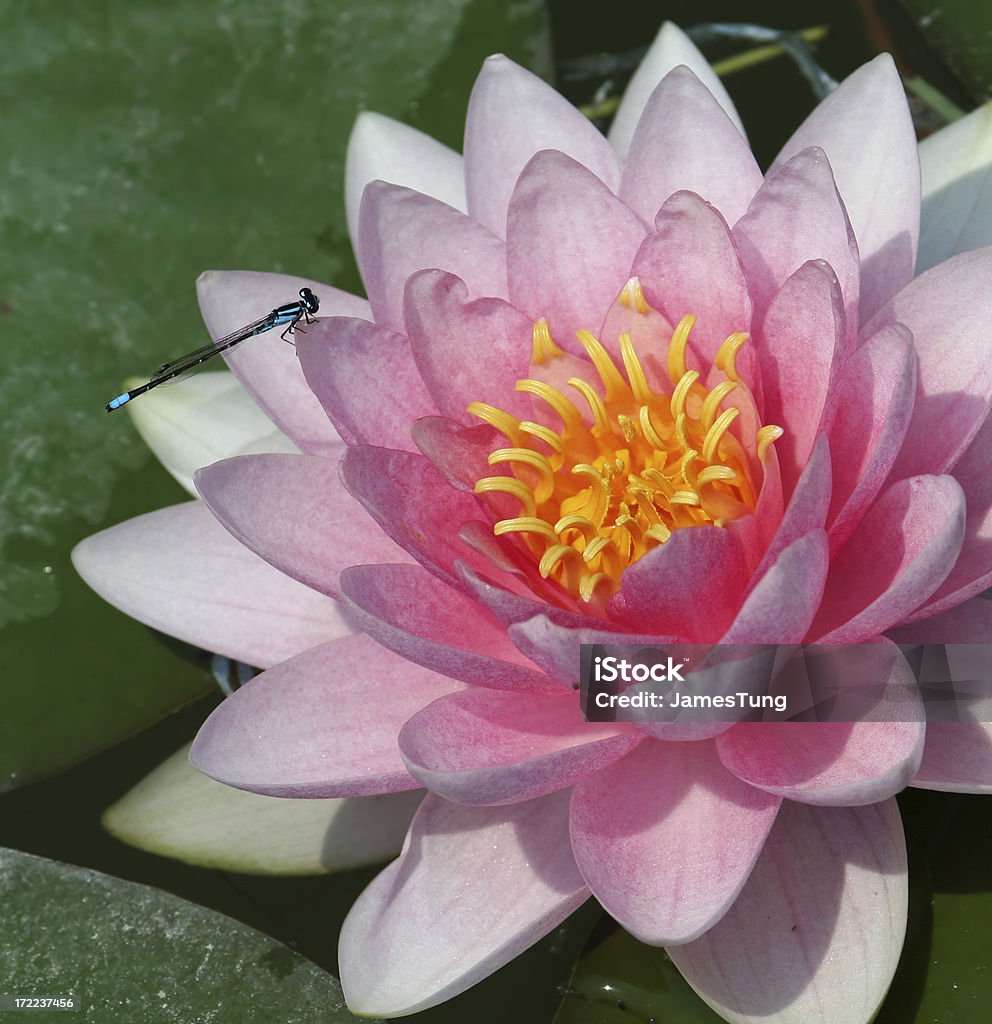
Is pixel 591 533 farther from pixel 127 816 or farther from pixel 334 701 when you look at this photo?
pixel 127 816

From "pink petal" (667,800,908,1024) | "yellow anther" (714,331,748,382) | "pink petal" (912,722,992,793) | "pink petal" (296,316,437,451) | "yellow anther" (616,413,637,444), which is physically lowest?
"pink petal" (667,800,908,1024)

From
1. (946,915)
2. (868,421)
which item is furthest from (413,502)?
(946,915)

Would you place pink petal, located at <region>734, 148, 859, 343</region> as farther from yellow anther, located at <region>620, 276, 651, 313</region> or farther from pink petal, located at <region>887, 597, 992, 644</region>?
pink petal, located at <region>887, 597, 992, 644</region>

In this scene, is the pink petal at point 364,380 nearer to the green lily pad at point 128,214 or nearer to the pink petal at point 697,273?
the pink petal at point 697,273

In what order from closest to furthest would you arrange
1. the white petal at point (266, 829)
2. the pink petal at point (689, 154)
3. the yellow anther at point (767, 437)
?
1. the yellow anther at point (767, 437)
2. the pink petal at point (689, 154)
3. the white petal at point (266, 829)

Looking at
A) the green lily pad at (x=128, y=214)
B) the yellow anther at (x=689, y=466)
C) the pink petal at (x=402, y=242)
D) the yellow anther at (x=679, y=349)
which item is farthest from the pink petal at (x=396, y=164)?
the yellow anther at (x=689, y=466)

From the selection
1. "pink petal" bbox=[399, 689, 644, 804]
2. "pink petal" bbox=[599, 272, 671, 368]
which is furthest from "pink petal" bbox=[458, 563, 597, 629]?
"pink petal" bbox=[599, 272, 671, 368]

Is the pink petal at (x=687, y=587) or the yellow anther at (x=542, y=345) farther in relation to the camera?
the yellow anther at (x=542, y=345)
